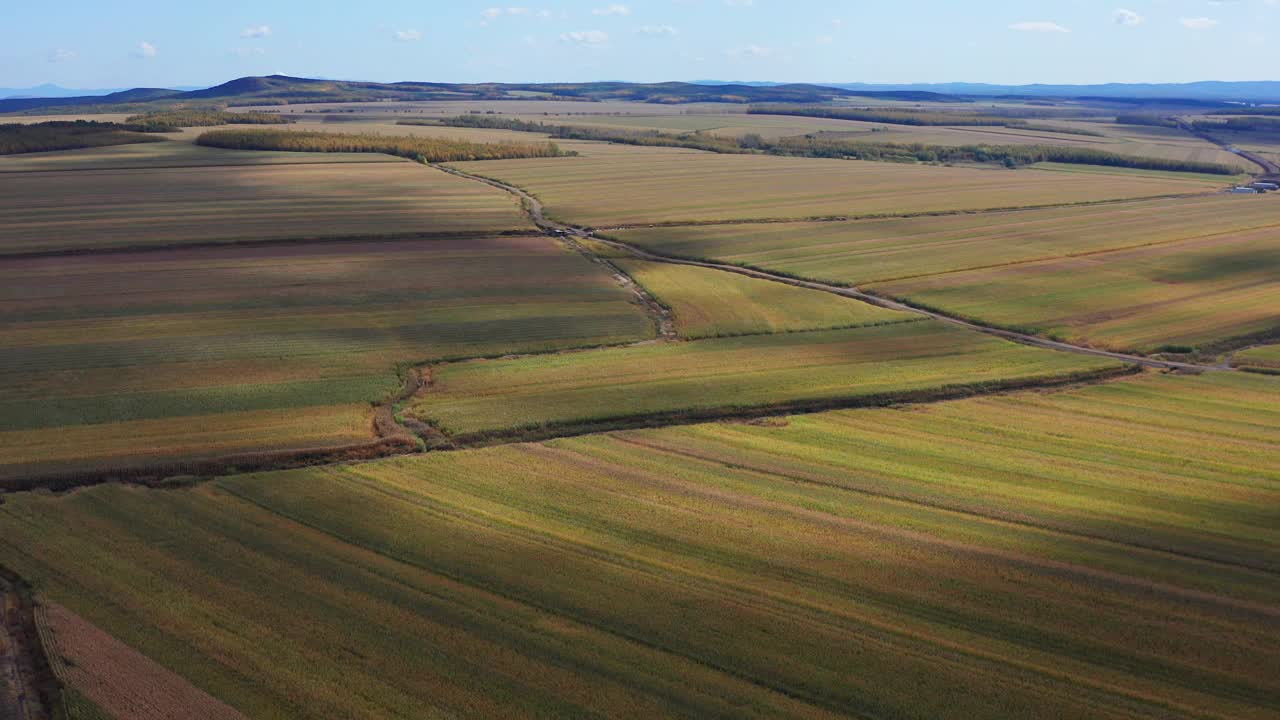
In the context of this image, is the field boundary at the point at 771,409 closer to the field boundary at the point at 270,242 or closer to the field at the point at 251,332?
the field at the point at 251,332

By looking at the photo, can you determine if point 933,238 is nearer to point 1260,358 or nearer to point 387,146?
point 1260,358

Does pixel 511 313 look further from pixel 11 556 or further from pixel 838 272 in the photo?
pixel 11 556

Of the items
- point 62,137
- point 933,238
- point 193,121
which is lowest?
point 933,238

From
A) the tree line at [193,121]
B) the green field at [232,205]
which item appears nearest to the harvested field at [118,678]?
the green field at [232,205]

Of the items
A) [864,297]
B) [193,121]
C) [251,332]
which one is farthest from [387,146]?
[864,297]

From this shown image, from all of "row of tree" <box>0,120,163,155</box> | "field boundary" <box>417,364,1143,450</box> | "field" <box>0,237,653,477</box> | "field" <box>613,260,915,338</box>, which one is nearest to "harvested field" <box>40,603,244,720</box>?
"field" <box>0,237,653,477</box>
